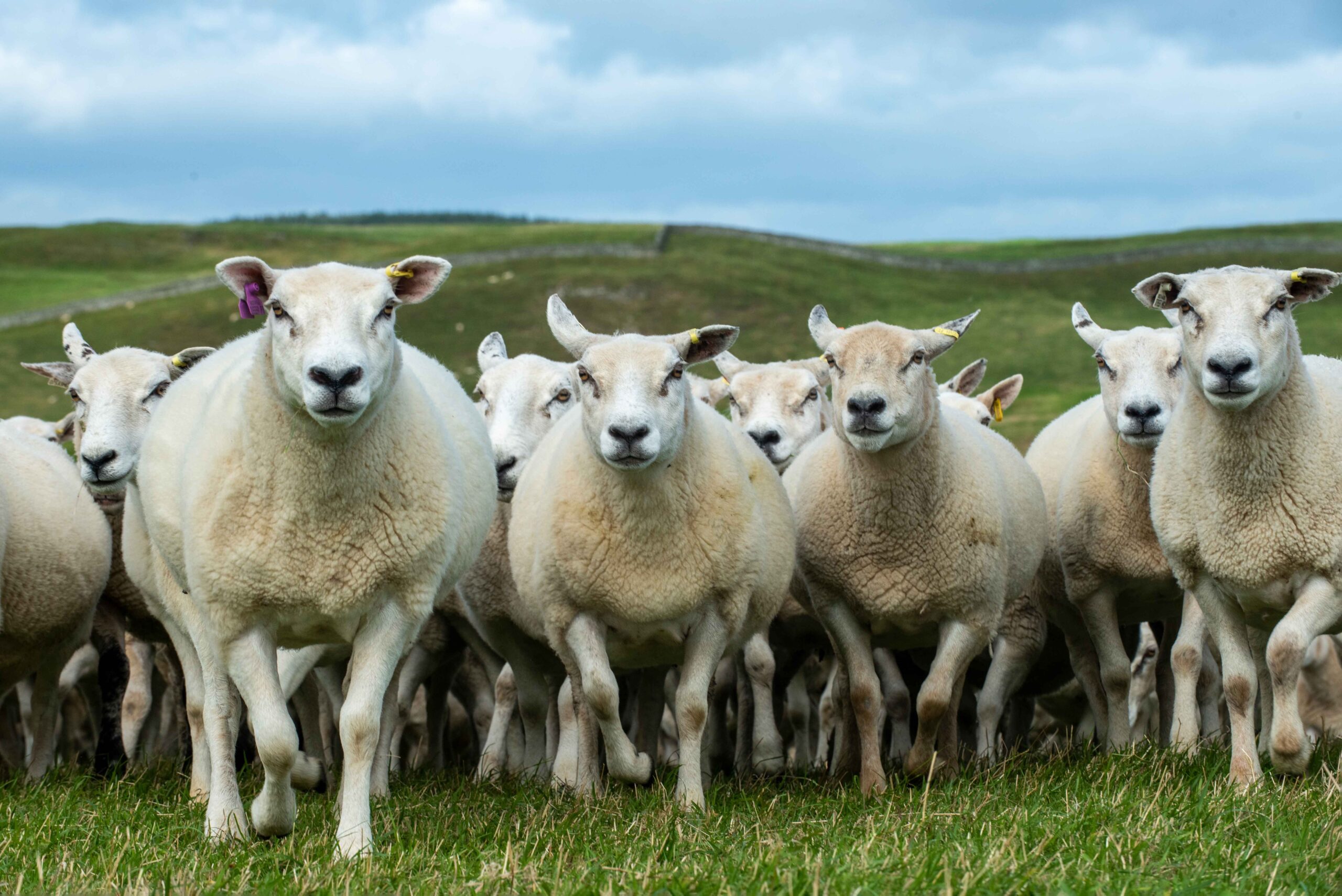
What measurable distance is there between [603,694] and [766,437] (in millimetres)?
2790

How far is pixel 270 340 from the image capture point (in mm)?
5805

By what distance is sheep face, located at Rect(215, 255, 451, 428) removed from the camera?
5270mm

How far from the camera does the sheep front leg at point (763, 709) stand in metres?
7.88

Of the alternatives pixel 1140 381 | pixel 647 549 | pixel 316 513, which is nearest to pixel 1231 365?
pixel 1140 381

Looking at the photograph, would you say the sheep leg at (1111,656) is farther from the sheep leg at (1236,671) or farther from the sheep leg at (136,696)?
the sheep leg at (136,696)

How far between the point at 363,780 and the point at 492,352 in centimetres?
428

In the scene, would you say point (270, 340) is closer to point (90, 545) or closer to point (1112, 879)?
point (90, 545)

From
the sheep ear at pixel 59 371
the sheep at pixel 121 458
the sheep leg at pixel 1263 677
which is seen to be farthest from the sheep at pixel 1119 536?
the sheep ear at pixel 59 371

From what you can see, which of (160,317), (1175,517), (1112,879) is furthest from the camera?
(160,317)

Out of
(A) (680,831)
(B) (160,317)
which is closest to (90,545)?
(A) (680,831)

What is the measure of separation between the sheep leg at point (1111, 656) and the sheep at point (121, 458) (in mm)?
4424

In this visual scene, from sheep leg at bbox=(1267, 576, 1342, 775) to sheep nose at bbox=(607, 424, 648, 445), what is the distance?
270 cm

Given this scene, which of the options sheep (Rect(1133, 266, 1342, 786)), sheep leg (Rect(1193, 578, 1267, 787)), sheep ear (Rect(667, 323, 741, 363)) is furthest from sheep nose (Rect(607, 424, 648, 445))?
sheep leg (Rect(1193, 578, 1267, 787))

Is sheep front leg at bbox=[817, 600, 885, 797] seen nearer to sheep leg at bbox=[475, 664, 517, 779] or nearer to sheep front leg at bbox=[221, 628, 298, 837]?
sheep leg at bbox=[475, 664, 517, 779]
